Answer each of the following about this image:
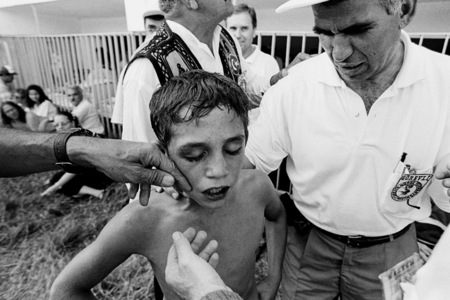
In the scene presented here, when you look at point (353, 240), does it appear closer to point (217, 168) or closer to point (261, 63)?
point (217, 168)

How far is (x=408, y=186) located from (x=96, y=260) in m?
1.50

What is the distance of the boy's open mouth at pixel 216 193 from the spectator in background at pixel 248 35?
284 cm

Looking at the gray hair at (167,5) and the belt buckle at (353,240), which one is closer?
the belt buckle at (353,240)

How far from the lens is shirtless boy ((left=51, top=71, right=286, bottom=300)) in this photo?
4.54ft

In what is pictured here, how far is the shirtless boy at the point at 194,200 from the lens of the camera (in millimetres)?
1385

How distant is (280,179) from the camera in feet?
14.4

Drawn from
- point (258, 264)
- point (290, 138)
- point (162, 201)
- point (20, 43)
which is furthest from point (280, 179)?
point (20, 43)

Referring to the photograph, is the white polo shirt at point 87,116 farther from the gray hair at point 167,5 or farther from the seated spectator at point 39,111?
the gray hair at point 167,5

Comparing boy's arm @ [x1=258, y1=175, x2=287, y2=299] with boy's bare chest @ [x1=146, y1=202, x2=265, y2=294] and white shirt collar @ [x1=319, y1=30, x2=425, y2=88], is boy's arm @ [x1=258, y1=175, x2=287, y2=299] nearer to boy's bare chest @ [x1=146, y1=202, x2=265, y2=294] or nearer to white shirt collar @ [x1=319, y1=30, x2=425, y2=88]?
boy's bare chest @ [x1=146, y1=202, x2=265, y2=294]

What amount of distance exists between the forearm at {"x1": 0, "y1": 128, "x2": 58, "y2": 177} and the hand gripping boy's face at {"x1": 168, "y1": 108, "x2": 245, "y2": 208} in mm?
587

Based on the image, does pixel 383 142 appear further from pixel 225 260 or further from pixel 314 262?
pixel 225 260

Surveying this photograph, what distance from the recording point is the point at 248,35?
159 inches

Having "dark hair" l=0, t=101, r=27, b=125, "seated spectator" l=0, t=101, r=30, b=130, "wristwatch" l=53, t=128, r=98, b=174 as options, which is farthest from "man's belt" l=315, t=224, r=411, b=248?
"dark hair" l=0, t=101, r=27, b=125

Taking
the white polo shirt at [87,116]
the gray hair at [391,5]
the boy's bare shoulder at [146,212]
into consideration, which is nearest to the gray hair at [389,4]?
the gray hair at [391,5]
